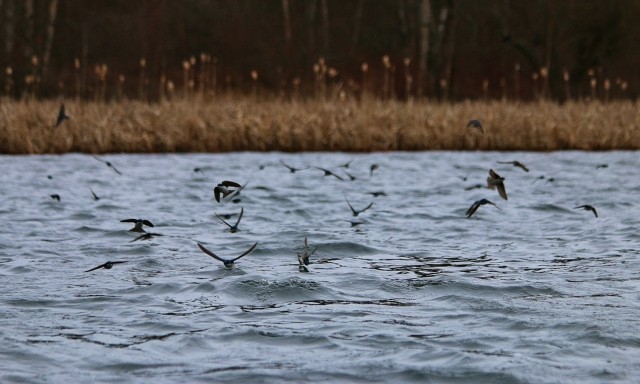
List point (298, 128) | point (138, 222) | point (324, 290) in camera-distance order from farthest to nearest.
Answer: point (298, 128), point (138, 222), point (324, 290)

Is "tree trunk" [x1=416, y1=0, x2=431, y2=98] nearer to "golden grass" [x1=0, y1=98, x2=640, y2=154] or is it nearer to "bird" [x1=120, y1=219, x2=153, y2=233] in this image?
"golden grass" [x1=0, y1=98, x2=640, y2=154]

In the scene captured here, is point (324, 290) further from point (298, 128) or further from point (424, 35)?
point (424, 35)

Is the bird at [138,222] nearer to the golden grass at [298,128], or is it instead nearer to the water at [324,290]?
the water at [324,290]

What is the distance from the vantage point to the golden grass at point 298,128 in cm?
1700

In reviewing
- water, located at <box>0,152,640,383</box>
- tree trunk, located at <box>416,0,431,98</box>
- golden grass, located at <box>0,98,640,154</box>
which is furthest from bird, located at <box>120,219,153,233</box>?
tree trunk, located at <box>416,0,431,98</box>

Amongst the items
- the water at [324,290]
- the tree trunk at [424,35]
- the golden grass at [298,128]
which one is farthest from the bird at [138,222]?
the tree trunk at [424,35]

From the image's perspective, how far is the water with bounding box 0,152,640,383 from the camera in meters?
4.40

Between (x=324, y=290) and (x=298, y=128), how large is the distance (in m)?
11.6

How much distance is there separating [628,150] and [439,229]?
10543mm

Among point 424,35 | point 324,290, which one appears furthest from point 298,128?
point 324,290

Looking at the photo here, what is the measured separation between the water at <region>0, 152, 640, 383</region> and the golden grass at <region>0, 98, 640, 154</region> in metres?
5.12

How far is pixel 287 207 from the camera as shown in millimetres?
10648

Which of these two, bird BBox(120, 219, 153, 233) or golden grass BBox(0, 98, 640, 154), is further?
golden grass BBox(0, 98, 640, 154)

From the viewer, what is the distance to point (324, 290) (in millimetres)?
6059
